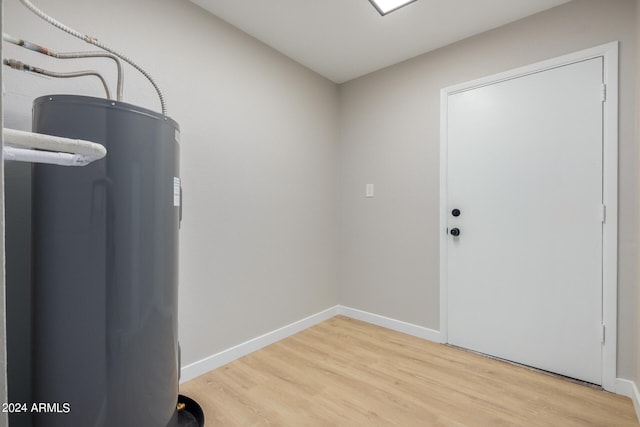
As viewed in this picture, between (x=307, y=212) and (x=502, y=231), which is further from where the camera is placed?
(x=307, y=212)

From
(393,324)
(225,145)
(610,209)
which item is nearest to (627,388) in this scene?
(610,209)

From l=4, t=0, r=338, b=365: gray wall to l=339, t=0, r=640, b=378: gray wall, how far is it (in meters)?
0.38

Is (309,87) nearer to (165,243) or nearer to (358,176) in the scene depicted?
(358,176)

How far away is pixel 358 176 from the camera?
2971mm

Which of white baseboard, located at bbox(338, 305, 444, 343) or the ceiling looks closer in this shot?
the ceiling

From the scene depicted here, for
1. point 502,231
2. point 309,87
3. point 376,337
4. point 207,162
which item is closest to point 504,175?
point 502,231

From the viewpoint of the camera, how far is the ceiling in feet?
6.30

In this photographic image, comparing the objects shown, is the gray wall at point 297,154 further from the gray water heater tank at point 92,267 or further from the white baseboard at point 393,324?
the gray water heater tank at point 92,267

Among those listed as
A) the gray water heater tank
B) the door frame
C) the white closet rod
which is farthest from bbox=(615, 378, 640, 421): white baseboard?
the white closet rod

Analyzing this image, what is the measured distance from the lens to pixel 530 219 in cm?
203

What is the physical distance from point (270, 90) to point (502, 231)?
2.06 metres

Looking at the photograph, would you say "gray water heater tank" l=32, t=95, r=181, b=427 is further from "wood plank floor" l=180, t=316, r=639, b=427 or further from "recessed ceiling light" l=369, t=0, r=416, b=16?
"recessed ceiling light" l=369, t=0, r=416, b=16

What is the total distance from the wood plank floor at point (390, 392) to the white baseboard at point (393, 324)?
0.13 m

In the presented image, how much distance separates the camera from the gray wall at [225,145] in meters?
1.52
